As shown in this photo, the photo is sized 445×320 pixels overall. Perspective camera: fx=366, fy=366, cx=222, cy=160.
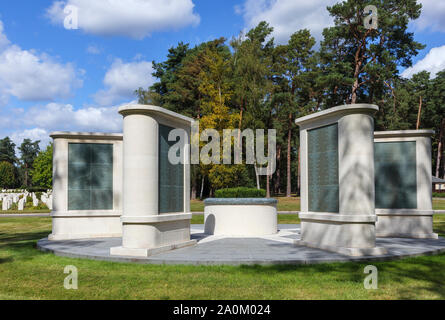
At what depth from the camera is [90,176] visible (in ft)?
41.5

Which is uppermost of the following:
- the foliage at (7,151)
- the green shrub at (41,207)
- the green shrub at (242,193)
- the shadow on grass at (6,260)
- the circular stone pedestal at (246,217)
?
the foliage at (7,151)


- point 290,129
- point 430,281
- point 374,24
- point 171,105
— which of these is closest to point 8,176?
point 171,105

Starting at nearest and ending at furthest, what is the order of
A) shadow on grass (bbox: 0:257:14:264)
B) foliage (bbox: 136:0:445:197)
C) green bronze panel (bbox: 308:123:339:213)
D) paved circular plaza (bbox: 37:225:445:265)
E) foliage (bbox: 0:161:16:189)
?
paved circular plaza (bbox: 37:225:445:265)
shadow on grass (bbox: 0:257:14:264)
green bronze panel (bbox: 308:123:339:213)
foliage (bbox: 136:0:445:197)
foliage (bbox: 0:161:16:189)

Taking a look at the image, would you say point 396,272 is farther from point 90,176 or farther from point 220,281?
point 90,176

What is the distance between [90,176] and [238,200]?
5.27 meters

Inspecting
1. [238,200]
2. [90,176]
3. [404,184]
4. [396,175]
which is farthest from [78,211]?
[404,184]

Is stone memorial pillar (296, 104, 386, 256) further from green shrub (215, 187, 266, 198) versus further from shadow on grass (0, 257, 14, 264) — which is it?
shadow on grass (0, 257, 14, 264)

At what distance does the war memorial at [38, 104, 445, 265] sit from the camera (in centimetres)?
880

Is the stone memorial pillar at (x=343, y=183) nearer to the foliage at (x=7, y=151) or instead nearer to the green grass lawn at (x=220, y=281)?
the green grass lawn at (x=220, y=281)

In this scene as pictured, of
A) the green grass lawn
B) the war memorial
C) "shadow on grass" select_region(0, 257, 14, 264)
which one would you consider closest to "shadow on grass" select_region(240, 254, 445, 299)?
the green grass lawn

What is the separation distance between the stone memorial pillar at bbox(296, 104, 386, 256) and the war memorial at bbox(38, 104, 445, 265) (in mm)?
24

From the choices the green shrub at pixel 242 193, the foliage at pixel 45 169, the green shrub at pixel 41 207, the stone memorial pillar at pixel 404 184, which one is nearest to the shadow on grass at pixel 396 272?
the stone memorial pillar at pixel 404 184

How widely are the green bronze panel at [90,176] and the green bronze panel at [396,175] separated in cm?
939

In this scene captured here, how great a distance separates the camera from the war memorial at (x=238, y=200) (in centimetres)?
880
